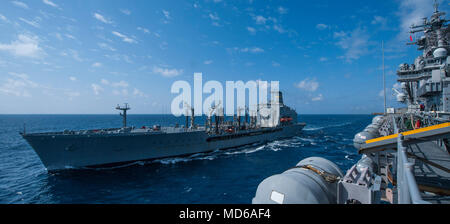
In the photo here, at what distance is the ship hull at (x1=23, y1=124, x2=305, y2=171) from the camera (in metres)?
22.4

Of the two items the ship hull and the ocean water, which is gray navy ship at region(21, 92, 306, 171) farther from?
the ocean water

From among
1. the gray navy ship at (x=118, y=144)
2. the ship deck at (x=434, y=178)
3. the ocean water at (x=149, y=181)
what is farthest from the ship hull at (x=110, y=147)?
the ship deck at (x=434, y=178)

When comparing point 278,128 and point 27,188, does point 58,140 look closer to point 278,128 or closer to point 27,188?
point 27,188

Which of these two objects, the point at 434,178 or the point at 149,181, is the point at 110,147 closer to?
the point at 149,181

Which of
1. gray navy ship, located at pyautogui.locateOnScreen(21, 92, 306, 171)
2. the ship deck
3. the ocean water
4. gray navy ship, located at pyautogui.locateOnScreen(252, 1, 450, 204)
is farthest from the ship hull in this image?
the ship deck

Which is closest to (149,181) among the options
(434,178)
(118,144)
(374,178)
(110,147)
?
(118,144)

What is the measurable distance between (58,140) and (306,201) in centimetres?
2855

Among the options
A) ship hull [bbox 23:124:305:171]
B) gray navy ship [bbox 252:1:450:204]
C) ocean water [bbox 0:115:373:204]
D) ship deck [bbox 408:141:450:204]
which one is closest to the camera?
gray navy ship [bbox 252:1:450:204]

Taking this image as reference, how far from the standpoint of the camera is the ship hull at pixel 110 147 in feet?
73.5

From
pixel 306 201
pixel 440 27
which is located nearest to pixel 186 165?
pixel 306 201

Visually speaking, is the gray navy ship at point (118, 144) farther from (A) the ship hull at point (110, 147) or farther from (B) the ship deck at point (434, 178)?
(B) the ship deck at point (434, 178)

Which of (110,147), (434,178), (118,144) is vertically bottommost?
(110,147)

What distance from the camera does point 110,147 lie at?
2484cm
